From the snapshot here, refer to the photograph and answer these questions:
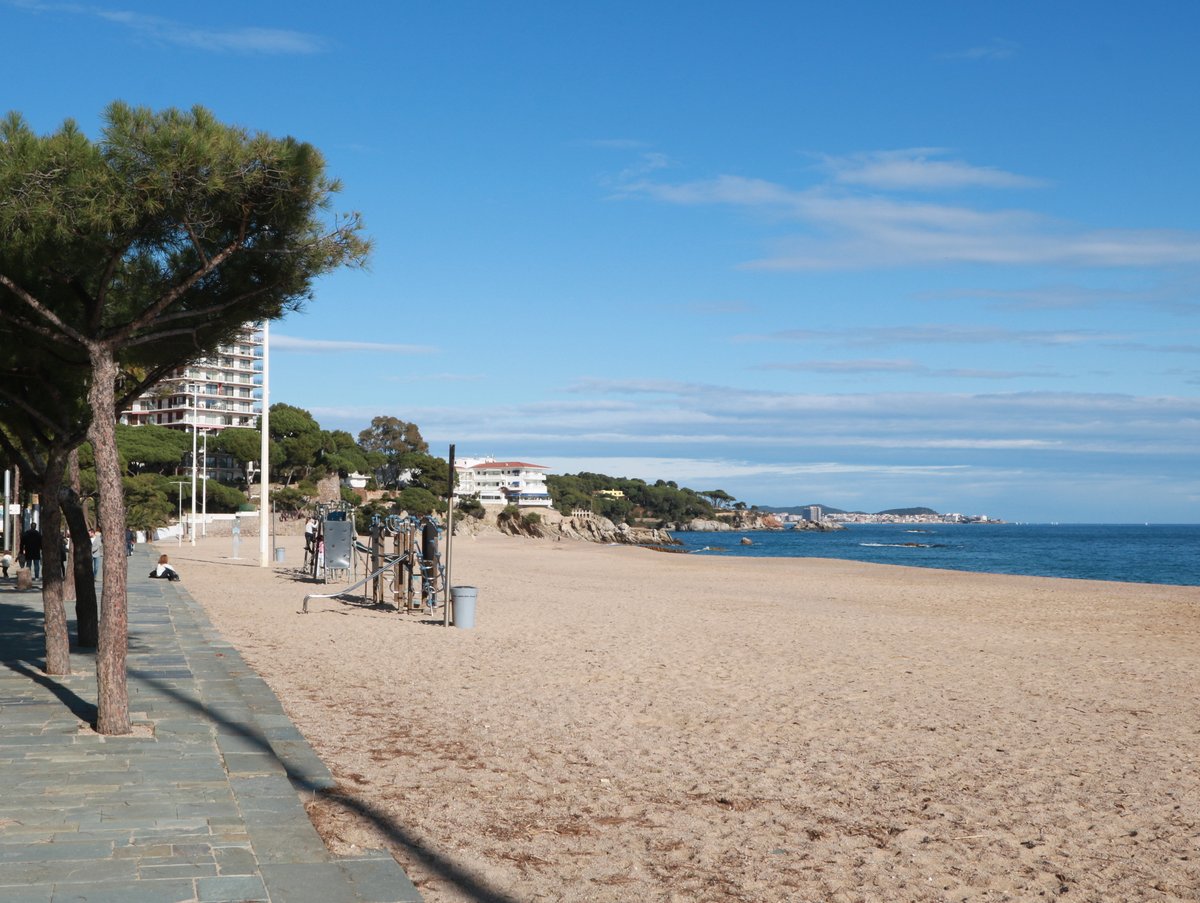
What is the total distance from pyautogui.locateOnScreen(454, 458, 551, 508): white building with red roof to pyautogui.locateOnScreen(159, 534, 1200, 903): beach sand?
12385 centimetres

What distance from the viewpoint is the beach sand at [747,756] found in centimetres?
537

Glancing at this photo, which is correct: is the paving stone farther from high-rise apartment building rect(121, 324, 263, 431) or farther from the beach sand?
high-rise apartment building rect(121, 324, 263, 431)

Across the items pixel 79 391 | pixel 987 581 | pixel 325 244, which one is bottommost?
pixel 987 581

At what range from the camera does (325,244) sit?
322 inches

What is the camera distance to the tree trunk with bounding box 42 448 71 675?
32.0 ft

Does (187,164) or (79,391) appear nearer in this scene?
(187,164)

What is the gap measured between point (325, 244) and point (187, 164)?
1.21 m

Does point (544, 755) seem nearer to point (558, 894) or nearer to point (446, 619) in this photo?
point (558, 894)

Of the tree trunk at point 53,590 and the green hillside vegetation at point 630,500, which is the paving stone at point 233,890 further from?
the green hillside vegetation at point 630,500

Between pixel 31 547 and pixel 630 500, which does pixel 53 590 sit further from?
pixel 630 500

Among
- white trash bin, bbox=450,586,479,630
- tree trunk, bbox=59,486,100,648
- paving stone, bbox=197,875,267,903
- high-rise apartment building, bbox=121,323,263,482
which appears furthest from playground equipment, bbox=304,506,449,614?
high-rise apartment building, bbox=121,323,263,482

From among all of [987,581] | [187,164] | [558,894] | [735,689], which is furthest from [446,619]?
[987,581]

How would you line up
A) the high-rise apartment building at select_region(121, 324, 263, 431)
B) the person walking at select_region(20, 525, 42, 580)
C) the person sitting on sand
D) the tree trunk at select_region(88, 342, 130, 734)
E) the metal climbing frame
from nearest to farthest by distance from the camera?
the tree trunk at select_region(88, 342, 130, 734), the metal climbing frame, the person walking at select_region(20, 525, 42, 580), the person sitting on sand, the high-rise apartment building at select_region(121, 324, 263, 431)

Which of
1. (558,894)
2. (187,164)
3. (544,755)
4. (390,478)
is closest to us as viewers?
(558,894)
